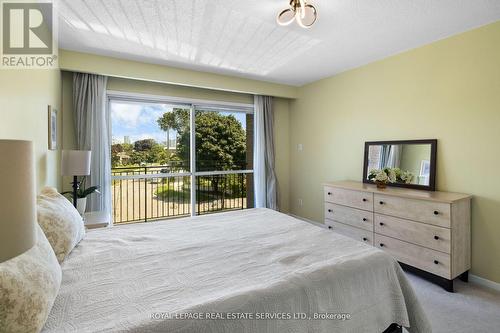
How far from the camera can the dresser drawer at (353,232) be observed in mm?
3012

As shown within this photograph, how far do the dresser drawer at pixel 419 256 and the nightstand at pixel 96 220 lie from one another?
3.03 meters

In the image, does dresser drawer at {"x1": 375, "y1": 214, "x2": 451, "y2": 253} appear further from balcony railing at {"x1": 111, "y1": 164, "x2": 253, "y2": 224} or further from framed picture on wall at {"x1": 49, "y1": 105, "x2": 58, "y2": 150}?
framed picture on wall at {"x1": 49, "y1": 105, "x2": 58, "y2": 150}

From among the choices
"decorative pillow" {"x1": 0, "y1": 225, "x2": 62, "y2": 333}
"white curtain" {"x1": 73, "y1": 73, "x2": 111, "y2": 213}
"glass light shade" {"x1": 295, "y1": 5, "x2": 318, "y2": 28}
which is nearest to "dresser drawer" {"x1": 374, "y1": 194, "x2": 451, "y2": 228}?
"glass light shade" {"x1": 295, "y1": 5, "x2": 318, "y2": 28}

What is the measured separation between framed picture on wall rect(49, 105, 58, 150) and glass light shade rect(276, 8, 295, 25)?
2476 mm

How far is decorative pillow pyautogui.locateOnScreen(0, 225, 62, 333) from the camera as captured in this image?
32.0 inches

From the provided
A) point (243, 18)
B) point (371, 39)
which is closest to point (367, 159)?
point (371, 39)

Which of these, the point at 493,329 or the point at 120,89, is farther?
the point at 120,89

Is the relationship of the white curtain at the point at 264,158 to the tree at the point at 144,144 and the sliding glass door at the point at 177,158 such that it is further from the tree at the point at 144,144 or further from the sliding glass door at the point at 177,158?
the tree at the point at 144,144

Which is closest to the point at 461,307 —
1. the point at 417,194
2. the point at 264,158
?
the point at 417,194

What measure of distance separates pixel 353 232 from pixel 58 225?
304 cm

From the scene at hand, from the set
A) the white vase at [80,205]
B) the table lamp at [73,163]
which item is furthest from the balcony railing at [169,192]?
the table lamp at [73,163]

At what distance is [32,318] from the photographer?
2.83 ft

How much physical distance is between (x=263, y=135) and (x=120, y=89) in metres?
2.39

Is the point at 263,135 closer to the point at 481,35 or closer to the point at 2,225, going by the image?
the point at 481,35
